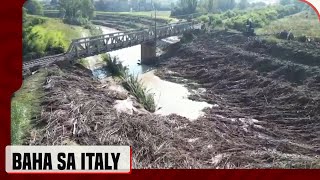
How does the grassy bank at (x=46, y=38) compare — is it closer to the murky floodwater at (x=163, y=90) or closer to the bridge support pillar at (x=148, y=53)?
the murky floodwater at (x=163, y=90)

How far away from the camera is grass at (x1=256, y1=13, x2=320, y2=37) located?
11840 millimetres

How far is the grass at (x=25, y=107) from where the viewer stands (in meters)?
3.70

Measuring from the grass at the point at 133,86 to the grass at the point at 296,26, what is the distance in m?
5.07

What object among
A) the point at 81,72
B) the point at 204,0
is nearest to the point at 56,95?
the point at 81,72

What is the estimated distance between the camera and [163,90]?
1146 cm

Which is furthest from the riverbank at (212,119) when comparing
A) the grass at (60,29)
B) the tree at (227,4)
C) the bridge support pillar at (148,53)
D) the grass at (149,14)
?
the grass at (149,14)

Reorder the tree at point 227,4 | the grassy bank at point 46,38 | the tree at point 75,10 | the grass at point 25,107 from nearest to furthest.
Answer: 1. the grass at point 25,107
2. the grassy bank at point 46,38
3. the tree at point 75,10
4. the tree at point 227,4

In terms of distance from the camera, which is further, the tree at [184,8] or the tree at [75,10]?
the tree at [184,8]

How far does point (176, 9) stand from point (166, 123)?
13.7 meters

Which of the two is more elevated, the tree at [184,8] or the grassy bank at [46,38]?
the tree at [184,8]

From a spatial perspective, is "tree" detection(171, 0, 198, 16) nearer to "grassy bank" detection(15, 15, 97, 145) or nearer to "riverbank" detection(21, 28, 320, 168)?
"riverbank" detection(21, 28, 320, 168)

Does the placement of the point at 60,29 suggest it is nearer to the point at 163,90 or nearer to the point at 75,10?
the point at 163,90

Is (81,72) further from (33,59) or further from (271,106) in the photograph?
(271,106)

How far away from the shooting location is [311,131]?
25.1 ft
